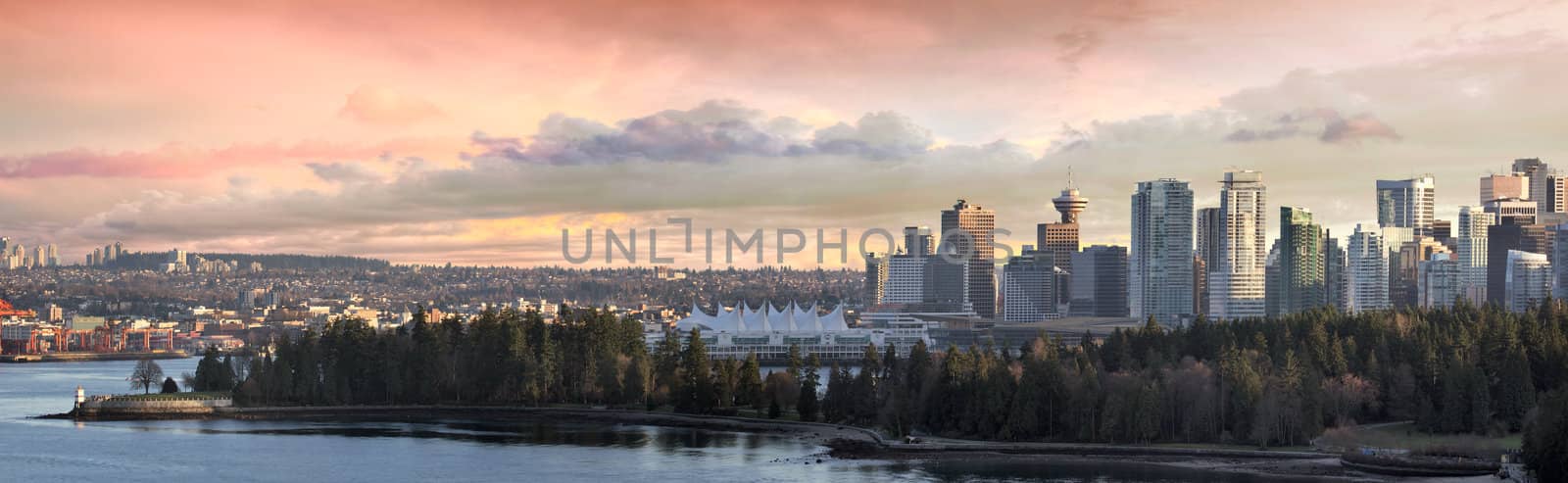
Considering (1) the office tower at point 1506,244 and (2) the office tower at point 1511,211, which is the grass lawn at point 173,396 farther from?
(2) the office tower at point 1511,211

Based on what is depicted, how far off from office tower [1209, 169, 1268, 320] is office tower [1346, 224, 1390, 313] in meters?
8.87

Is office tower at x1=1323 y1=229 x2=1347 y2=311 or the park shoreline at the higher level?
office tower at x1=1323 y1=229 x2=1347 y2=311

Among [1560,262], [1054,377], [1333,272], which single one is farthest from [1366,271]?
[1054,377]

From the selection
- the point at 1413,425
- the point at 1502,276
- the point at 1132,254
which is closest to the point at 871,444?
the point at 1413,425

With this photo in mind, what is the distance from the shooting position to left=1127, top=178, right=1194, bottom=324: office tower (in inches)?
7298

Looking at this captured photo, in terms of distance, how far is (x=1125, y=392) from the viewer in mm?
62000

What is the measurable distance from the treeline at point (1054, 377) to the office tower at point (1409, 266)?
98.2 meters

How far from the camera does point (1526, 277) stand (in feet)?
513

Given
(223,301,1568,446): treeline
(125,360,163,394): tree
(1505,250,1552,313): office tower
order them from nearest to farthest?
(223,301,1568,446): treeline → (125,360,163,394): tree → (1505,250,1552,313): office tower

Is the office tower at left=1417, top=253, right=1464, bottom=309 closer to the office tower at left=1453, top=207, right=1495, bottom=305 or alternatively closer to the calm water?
the office tower at left=1453, top=207, right=1495, bottom=305

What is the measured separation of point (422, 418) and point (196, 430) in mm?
10459

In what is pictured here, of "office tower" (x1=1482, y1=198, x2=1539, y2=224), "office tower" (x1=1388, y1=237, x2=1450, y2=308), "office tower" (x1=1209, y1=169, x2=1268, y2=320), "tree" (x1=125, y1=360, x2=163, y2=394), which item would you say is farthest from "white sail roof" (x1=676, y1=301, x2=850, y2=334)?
"office tower" (x1=1482, y1=198, x2=1539, y2=224)

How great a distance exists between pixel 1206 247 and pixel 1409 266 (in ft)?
71.2

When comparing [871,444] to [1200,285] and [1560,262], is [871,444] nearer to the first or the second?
[1560,262]
